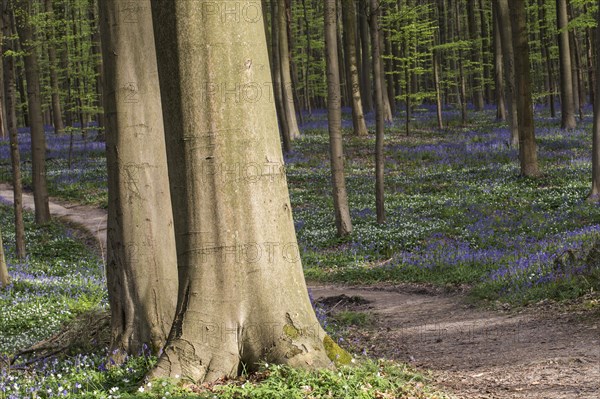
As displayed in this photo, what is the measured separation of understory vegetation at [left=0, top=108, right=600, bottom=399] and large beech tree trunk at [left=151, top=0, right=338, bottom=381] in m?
0.28

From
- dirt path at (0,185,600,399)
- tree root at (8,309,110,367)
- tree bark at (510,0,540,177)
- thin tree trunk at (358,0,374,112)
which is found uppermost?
thin tree trunk at (358,0,374,112)

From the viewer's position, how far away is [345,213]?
1603 centimetres

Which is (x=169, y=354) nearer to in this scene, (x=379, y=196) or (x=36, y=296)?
(x=36, y=296)

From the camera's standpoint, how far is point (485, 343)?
7180mm

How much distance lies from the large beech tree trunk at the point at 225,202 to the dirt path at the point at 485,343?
1815mm

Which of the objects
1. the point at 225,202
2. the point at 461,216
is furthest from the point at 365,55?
the point at 225,202

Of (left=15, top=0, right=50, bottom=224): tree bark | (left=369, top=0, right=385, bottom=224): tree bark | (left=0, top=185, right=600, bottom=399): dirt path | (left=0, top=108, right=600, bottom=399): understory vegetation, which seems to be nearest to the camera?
(left=0, top=108, right=600, bottom=399): understory vegetation

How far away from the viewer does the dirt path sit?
5461 millimetres

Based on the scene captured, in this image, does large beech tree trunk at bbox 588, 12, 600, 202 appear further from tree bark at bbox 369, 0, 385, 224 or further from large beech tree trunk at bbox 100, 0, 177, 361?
large beech tree trunk at bbox 100, 0, 177, 361

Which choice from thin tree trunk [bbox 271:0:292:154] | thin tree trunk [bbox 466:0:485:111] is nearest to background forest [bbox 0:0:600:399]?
thin tree trunk [bbox 271:0:292:154]

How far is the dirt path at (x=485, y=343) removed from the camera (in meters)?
5.46

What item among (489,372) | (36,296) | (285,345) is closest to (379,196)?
(36,296)

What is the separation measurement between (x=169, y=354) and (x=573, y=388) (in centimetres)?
328

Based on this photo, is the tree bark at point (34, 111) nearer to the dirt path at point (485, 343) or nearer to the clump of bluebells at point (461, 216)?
the clump of bluebells at point (461, 216)
